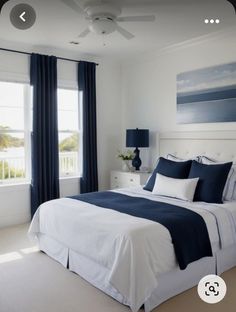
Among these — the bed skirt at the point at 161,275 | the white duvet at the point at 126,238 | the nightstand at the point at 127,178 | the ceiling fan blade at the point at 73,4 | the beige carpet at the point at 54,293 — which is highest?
the ceiling fan blade at the point at 73,4

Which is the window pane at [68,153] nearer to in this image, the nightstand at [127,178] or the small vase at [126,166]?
the nightstand at [127,178]

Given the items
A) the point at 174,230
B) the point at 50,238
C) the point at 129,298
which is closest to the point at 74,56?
the point at 50,238

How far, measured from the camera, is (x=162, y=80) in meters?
5.18

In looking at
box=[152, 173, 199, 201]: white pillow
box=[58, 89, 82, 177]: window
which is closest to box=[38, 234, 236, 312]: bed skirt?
box=[152, 173, 199, 201]: white pillow

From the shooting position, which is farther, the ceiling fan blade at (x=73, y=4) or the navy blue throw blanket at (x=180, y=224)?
the ceiling fan blade at (x=73, y=4)

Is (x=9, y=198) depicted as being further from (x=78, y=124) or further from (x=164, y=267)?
(x=164, y=267)

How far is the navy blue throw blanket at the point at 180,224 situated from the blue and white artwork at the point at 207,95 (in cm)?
173

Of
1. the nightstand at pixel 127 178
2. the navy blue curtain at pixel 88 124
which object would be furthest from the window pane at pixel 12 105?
the nightstand at pixel 127 178

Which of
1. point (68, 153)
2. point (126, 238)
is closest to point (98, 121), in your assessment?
point (68, 153)

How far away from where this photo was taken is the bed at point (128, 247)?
241 centimetres

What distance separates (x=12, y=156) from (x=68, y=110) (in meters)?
1.21

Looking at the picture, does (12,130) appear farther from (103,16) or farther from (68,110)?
(103,16)

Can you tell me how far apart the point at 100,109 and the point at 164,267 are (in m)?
3.68

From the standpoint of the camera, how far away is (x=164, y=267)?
2537 millimetres
